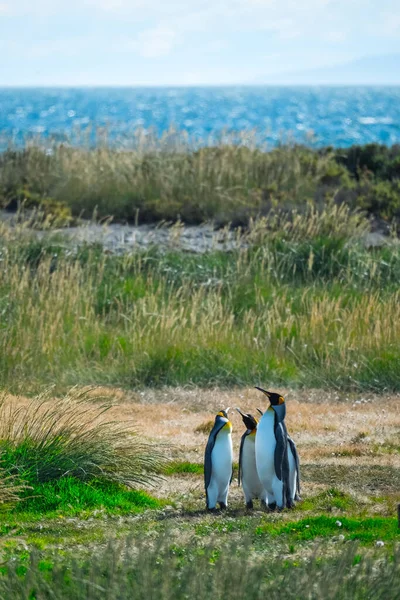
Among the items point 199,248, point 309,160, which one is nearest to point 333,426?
point 199,248

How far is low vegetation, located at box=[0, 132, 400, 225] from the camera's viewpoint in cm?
1898

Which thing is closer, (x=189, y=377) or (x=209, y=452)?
(x=209, y=452)

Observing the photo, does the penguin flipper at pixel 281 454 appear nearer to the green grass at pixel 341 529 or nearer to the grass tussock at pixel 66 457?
the green grass at pixel 341 529

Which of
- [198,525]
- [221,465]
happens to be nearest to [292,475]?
[221,465]

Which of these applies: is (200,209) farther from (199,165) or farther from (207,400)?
(207,400)

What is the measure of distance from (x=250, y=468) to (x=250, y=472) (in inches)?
1.3

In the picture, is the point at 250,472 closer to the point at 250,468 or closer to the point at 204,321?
the point at 250,468

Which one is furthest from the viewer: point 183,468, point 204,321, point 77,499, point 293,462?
point 204,321

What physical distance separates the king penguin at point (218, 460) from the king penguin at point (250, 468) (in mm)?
192

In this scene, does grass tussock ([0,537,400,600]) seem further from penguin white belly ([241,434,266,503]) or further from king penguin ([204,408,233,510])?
penguin white belly ([241,434,266,503])

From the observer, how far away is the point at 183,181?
66.3 ft

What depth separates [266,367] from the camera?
1115 centimetres

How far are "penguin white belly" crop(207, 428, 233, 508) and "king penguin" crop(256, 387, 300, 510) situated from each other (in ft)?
0.66

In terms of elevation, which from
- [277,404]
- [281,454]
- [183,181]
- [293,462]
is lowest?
[293,462]
